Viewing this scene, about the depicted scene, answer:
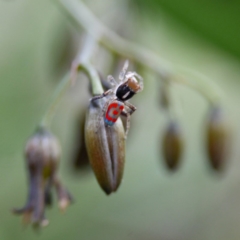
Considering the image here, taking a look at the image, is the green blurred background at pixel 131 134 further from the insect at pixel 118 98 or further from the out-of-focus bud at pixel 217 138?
the insect at pixel 118 98

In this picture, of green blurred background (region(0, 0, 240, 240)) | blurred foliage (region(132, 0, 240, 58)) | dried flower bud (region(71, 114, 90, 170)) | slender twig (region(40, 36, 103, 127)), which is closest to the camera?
slender twig (region(40, 36, 103, 127))

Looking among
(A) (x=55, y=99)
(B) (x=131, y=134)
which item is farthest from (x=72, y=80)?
(B) (x=131, y=134)

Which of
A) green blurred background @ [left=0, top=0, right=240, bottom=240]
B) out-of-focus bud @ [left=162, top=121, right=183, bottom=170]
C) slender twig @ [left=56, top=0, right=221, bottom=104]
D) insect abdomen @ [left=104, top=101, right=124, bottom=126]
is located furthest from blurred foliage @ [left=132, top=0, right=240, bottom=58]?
insect abdomen @ [left=104, top=101, right=124, bottom=126]

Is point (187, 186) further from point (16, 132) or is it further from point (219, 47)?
point (219, 47)

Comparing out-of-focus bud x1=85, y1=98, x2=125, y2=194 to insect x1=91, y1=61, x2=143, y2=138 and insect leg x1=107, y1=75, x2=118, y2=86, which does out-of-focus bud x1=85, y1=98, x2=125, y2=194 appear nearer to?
insect x1=91, y1=61, x2=143, y2=138

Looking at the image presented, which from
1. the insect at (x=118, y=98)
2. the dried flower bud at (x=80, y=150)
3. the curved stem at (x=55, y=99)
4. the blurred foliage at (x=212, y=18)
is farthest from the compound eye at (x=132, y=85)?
the blurred foliage at (x=212, y=18)

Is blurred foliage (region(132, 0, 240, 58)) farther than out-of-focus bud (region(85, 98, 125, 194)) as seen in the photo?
Yes

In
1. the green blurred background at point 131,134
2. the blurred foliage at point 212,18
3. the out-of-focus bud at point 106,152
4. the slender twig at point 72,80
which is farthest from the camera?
the green blurred background at point 131,134
